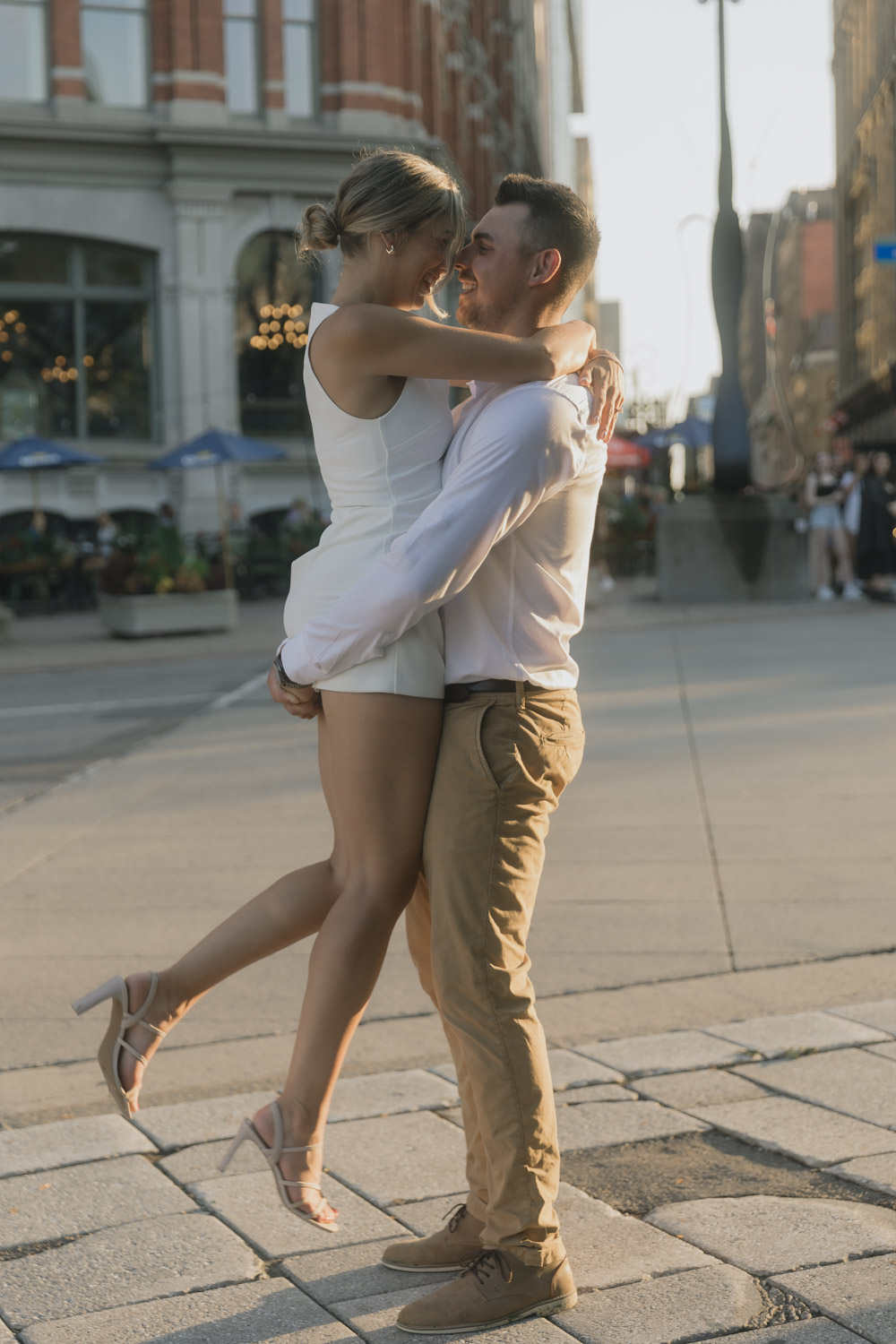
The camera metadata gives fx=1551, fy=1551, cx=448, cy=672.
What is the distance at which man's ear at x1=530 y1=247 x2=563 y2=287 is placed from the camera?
2750 mm

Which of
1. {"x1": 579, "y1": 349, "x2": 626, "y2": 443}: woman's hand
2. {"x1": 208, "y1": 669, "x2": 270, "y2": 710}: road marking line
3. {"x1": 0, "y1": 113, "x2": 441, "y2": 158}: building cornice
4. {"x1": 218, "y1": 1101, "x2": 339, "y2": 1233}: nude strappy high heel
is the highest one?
{"x1": 0, "y1": 113, "x2": 441, "y2": 158}: building cornice

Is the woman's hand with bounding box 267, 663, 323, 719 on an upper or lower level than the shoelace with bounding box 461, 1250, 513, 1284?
upper

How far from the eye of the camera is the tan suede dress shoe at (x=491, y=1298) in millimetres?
2621

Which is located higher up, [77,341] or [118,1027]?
[77,341]

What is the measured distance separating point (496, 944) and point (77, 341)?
3177 cm

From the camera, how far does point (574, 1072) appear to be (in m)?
3.94

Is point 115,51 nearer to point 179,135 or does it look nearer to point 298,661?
point 179,135

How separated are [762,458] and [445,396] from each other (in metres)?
104

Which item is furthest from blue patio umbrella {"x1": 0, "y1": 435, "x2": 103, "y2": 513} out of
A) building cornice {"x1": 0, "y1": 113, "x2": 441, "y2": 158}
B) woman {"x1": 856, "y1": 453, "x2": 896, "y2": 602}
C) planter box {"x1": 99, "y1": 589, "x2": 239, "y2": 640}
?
woman {"x1": 856, "y1": 453, "x2": 896, "y2": 602}

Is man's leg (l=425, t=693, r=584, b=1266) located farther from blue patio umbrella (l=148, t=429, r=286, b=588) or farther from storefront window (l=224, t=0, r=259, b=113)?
storefront window (l=224, t=0, r=259, b=113)

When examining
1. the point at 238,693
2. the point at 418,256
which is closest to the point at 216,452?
the point at 238,693

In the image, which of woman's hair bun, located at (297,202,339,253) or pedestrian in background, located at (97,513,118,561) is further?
pedestrian in background, located at (97,513,118,561)

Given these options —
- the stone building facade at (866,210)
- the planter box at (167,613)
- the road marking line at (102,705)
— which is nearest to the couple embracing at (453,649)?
the road marking line at (102,705)

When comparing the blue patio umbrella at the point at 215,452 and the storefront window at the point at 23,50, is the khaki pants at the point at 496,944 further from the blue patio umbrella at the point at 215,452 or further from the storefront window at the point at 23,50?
the storefront window at the point at 23,50
